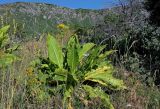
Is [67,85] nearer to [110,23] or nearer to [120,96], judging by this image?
[120,96]

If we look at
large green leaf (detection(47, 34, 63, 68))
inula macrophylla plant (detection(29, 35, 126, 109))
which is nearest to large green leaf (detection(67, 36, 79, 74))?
inula macrophylla plant (detection(29, 35, 126, 109))

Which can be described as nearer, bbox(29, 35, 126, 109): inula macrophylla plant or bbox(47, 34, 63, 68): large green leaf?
bbox(29, 35, 126, 109): inula macrophylla plant

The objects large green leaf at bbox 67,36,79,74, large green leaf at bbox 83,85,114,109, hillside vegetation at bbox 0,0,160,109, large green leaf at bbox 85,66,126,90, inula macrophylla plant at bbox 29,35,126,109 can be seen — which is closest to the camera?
hillside vegetation at bbox 0,0,160,109

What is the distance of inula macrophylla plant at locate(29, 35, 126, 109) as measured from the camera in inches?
249

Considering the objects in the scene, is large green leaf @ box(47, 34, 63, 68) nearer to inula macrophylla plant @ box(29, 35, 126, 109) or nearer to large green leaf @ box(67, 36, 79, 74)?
inula macrophylla plant @ box(29, 35, 126, 109)

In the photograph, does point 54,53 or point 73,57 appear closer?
point 73,57

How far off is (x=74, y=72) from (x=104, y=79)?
1.78 feet

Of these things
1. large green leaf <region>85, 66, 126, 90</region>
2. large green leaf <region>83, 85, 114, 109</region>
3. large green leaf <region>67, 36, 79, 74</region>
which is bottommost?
large green leaf <region>83, 85, 114, 109</region>

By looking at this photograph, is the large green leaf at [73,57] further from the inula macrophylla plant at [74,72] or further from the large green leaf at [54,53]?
the large green leaf at [54,53]

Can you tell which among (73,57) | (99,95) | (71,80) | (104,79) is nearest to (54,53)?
(73,57)

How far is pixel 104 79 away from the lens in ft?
22.6

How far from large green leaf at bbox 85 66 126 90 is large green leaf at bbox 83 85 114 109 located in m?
0.28

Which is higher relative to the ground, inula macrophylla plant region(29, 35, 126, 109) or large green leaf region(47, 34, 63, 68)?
large green leaf region(47, 34, 63, 68)

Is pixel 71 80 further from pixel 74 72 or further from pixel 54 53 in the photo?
pixel 54 53
